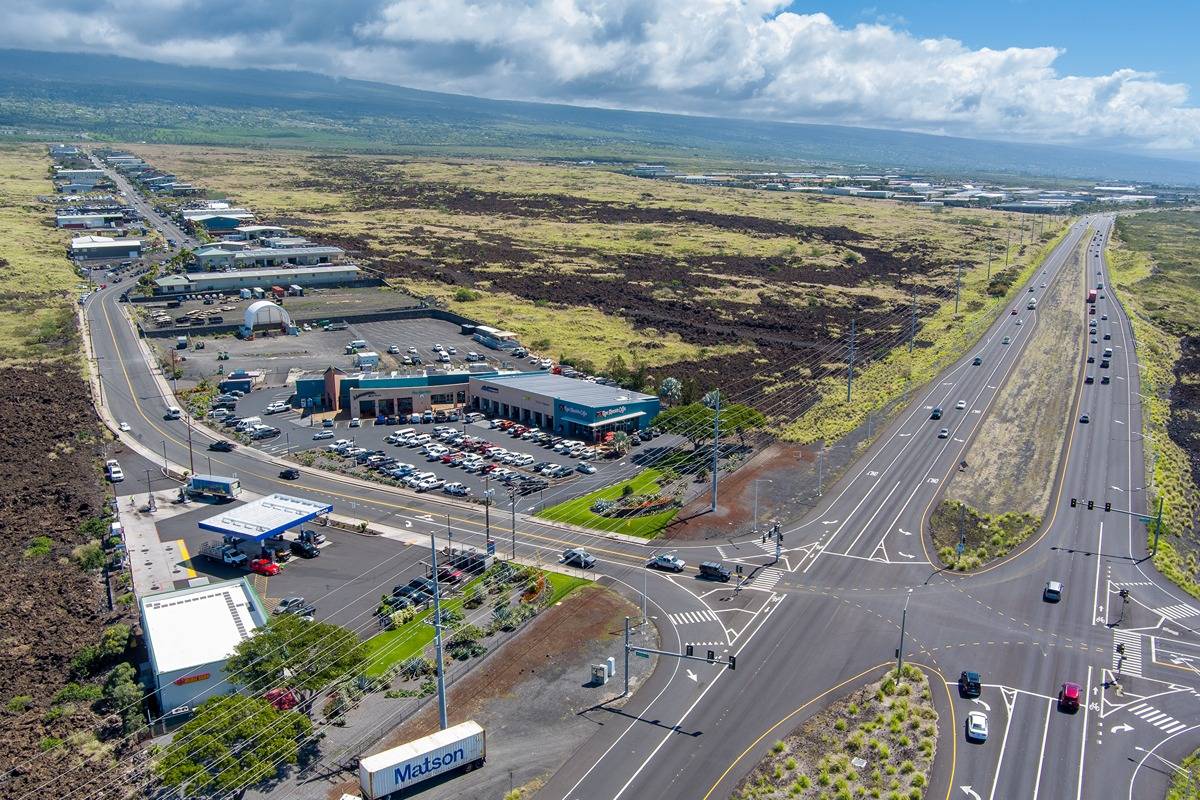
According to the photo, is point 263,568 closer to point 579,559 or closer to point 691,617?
point 579,559

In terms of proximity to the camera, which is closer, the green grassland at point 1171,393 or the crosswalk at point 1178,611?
the crosswalk at point 1178,611

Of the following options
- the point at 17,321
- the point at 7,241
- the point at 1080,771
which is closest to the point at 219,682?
the point at 1080,771

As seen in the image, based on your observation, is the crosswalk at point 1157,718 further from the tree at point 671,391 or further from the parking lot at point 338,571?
the tree at point 671,391

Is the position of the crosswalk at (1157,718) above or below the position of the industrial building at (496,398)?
below

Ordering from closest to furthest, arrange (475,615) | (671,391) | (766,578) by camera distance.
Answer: (475,615)
(766,578)
(671,391)

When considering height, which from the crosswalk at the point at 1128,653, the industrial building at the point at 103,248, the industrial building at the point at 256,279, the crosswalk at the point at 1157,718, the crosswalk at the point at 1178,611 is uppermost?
the industrial building at the point at 103,248

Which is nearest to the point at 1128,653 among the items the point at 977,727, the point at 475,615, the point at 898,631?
the point at 898,631

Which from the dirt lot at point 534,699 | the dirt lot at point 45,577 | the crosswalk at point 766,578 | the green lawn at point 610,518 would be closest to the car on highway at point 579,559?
the dirt lot at point 534,699
